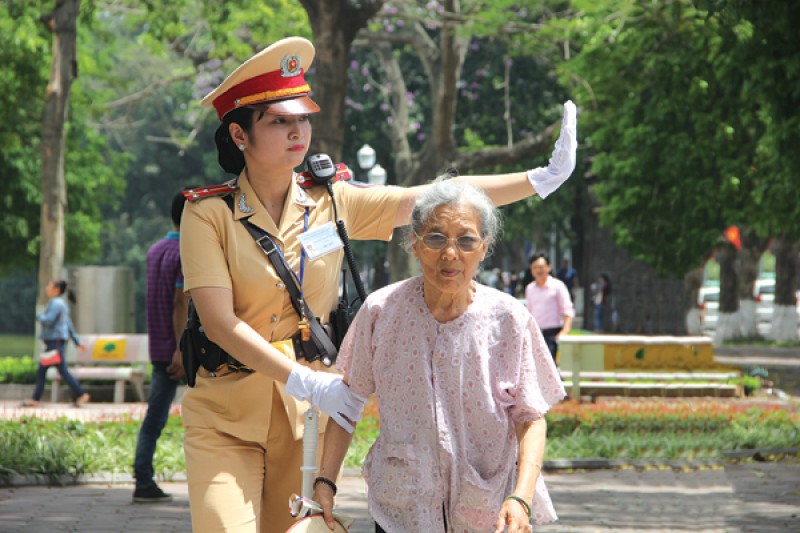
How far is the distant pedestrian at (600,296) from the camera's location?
39.6 metres

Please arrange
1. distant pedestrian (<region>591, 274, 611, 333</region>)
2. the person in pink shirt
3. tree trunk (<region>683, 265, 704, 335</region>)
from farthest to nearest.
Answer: distant pedestrian (<region>591, 274, 611, 333</region>) < tree trunk (<region>683, 265, 704, 335</region>) < the person in pink shirt

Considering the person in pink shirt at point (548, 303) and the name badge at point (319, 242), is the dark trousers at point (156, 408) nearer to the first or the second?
the name badge at point (319, 242)

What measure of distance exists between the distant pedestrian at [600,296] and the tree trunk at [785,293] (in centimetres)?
441

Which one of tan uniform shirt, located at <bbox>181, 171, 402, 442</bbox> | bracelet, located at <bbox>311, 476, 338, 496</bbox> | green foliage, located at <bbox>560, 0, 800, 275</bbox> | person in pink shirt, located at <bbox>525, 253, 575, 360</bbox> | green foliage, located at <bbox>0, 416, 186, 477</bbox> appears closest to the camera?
bracelet, located at <bbox>311, 476, 338, 496</bbox>

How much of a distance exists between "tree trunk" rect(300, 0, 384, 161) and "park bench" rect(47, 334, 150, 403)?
4.18 meters

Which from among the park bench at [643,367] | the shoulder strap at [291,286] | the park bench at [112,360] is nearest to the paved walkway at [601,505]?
the shoulder strap at [291,286]

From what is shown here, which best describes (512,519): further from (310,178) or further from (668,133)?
(668,133)

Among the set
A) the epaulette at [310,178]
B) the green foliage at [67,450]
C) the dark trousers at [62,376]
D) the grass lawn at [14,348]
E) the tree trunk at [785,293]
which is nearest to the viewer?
the epaulette at [310,178]

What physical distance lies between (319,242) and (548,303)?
11747 millimetres

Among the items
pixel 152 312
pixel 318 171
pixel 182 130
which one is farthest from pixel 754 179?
pixel 182 130

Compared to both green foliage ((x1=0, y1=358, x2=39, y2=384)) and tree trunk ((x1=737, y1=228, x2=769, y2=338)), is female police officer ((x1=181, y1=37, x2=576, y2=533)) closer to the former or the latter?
green foliage ((x1=0, y1=358, x2=39, y2=384))

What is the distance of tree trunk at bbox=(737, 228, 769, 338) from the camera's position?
3891 centimetres

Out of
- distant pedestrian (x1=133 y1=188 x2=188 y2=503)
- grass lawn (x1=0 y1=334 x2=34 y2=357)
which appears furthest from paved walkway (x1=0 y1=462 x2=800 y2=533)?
grass lawn (x1=0 y1=334 x2=34 y2=357)

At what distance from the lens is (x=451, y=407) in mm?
3986
